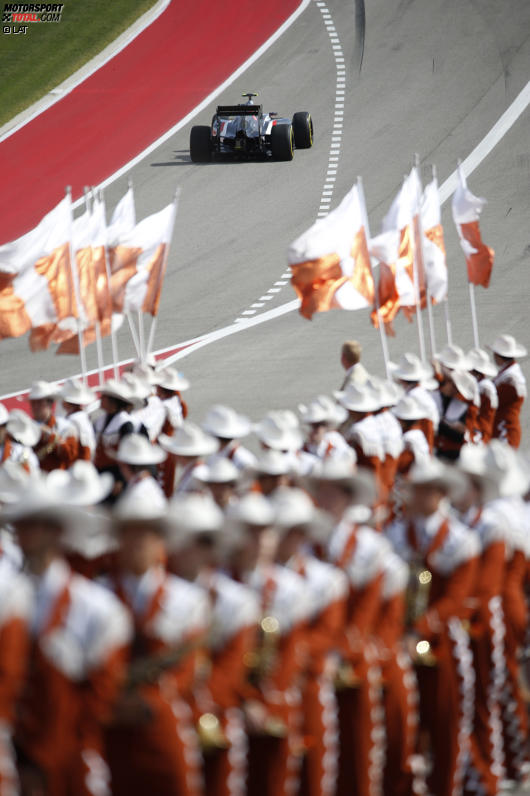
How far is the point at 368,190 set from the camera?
31219mm

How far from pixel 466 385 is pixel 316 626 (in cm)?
587

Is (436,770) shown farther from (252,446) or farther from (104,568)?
(252,446)

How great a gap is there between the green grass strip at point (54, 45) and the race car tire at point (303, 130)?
26.6ft

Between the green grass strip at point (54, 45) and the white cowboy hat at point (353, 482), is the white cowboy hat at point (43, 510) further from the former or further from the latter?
the green grass strip at point (54, 45)

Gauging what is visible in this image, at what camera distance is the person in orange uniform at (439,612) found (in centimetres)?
777

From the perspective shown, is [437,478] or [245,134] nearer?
[437,478]

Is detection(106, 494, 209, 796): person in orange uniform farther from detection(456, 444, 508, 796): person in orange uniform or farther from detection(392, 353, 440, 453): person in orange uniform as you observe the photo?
detection(392, 353, 440, 453): person in orange uniform

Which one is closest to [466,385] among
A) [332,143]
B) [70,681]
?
[70,681]

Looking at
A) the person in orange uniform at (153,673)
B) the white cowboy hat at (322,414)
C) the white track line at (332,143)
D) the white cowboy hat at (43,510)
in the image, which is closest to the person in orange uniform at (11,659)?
the white cowboy hat at (43,510)

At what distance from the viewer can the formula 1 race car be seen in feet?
109

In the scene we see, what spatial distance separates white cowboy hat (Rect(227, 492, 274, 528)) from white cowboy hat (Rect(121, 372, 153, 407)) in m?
5.34

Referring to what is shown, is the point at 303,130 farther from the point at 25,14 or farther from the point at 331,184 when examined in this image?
the point at 25,14

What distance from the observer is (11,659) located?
562 cm

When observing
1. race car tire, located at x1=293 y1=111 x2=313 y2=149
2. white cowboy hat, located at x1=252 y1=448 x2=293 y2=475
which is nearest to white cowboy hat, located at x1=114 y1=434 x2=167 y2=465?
white cowboy hat, located at x1=252 y1=448 x2=293 y2=475
